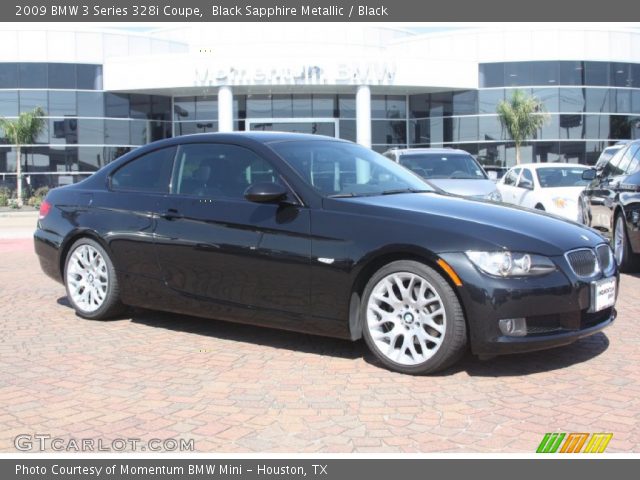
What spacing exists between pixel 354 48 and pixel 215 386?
31664 millimetres

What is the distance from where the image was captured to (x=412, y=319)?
456 centimetres

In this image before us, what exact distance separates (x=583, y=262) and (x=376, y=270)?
1.34 metres

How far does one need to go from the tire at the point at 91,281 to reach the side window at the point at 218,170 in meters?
1.03

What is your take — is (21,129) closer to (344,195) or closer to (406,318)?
(344,195)

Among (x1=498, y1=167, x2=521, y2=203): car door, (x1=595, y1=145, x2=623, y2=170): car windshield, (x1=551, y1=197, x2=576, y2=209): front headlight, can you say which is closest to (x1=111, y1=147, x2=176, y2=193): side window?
(x1=595, y1=145, x2=623, y2=170): car windshield

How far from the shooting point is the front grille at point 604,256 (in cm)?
485

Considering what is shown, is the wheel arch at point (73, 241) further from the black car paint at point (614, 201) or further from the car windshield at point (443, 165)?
the car windshield at point (443, 165)

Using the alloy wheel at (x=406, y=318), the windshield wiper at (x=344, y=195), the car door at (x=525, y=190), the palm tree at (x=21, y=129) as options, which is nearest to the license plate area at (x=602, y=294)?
the alloy wheel at (x=406, y=318)

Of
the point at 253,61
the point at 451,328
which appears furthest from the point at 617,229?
the point at 253,61

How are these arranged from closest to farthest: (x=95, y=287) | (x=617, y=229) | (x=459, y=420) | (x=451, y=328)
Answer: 1. (x=459, y=420)
2. (x=451, y=328)
3. (x=95, y=287)
4. (x=617, y=229)

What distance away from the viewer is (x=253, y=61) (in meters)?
33.1

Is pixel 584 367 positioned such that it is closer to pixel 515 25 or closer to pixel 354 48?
pixel 354 48

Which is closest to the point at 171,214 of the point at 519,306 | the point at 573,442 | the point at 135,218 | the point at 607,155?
the point at 135,218

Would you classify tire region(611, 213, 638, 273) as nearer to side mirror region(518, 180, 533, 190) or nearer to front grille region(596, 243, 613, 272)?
front grille region(596, 243, 613, 272)
